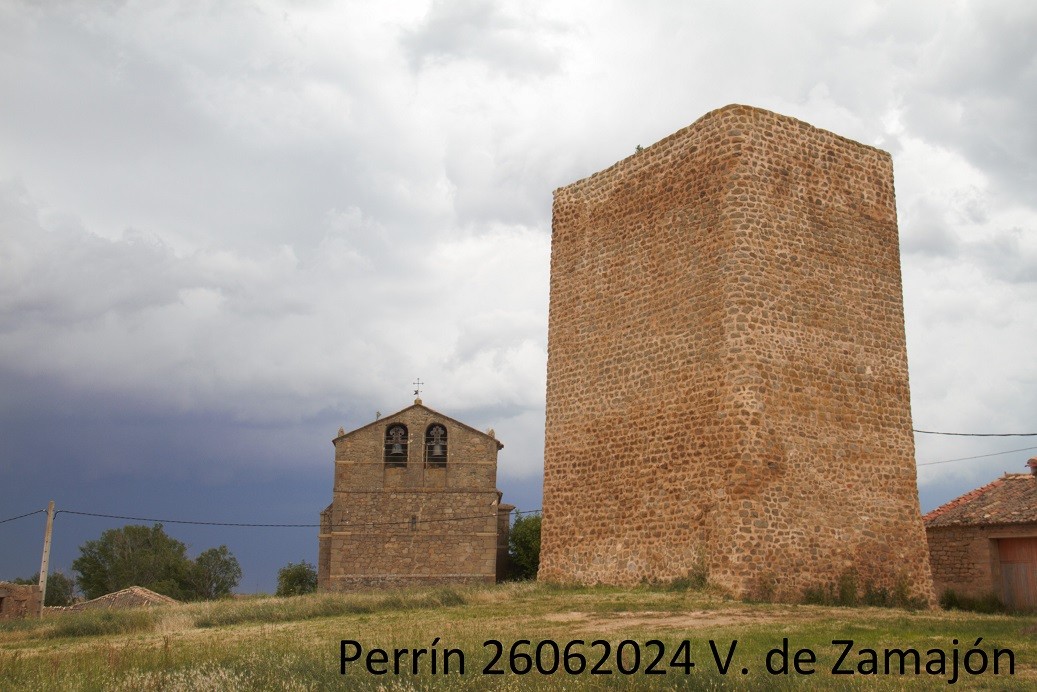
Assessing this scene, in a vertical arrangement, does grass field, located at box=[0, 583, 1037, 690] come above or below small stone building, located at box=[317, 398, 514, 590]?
below

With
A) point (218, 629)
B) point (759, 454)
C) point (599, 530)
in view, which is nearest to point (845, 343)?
point (759, 454)

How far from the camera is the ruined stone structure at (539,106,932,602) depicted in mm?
12500

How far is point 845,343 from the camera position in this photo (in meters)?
13.6

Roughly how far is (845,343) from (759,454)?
99.5 inches

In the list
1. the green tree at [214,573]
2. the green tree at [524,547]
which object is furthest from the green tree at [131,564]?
the green tree at [524,547]

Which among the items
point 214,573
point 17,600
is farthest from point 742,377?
point 214,573

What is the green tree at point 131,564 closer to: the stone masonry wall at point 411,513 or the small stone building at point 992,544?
the stone masonry wall at point 411,513

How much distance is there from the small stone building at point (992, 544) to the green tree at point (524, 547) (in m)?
15.6

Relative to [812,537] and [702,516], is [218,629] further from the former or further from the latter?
[812,537]

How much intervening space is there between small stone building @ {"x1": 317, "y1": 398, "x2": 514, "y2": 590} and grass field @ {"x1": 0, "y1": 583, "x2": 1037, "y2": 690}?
47.3ft

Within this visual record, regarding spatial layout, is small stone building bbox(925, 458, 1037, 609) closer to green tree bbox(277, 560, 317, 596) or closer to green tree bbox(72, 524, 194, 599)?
green tree bbox(277, 560, 317, 596)

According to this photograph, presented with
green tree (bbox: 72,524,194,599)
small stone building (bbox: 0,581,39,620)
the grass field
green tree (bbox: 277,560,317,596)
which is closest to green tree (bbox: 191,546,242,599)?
green tree (bbox: 72,524,194,599)

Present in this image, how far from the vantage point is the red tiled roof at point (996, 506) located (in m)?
15.7

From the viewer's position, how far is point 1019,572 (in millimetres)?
15586
